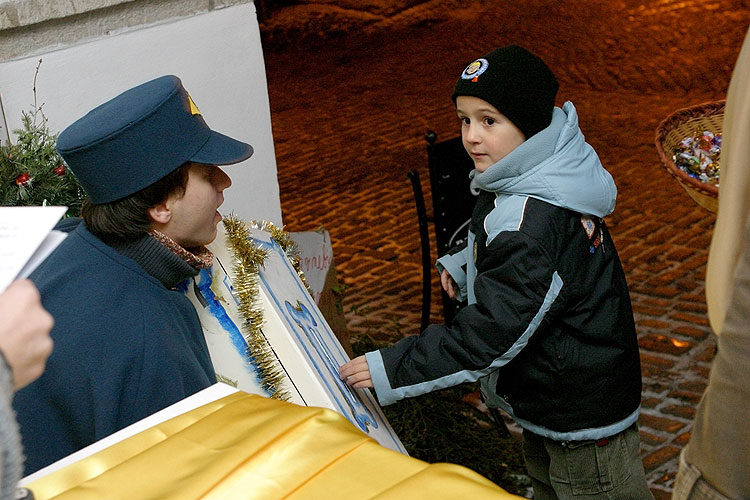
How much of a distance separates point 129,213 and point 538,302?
1.09 metres

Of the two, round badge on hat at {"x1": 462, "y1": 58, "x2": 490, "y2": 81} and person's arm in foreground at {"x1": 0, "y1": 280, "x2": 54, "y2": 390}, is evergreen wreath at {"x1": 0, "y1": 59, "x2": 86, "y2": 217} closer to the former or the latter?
round badge on hat at {"x1": 462, "y1": 58, "x2": 490, "y2": 81}

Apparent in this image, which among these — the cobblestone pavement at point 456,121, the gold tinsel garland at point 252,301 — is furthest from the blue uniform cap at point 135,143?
the cobblestone pavement at point 456,121

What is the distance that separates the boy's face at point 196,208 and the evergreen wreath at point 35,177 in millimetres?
494

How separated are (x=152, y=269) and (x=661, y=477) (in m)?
2.74

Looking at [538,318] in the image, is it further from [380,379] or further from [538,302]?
[380,379]

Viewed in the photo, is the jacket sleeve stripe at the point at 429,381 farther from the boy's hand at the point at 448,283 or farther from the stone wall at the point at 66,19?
the stone wall at the point at 66,19

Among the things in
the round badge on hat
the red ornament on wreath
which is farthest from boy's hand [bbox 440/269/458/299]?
the red ornament on wreath

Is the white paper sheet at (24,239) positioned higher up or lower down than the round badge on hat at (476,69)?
higher up

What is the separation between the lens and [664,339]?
4941 mm

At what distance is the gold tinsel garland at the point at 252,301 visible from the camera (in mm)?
2072

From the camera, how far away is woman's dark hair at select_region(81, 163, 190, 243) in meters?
1.94

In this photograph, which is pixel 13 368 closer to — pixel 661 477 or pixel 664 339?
pixel 661 477

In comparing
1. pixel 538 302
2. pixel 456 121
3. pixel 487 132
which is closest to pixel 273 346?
pixel 538 302

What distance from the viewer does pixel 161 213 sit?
1991 mm
